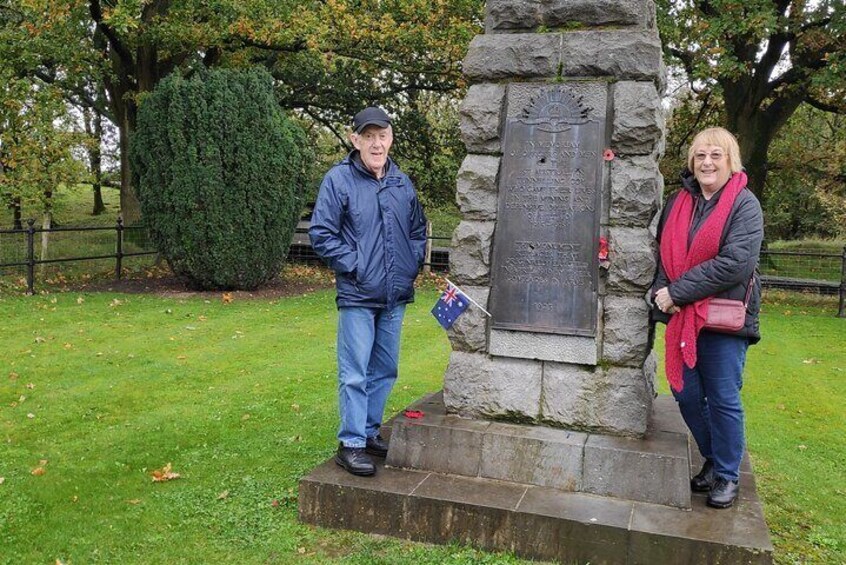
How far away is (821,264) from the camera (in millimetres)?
18812

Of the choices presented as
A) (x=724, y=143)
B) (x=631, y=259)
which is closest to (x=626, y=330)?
(x=631, y=259)

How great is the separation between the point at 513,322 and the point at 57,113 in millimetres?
13894

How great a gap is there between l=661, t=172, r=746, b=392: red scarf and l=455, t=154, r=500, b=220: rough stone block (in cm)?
101

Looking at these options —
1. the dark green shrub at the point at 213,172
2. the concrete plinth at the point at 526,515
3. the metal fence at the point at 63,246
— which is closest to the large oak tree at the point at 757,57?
the dark green shrub at the point at 213,172

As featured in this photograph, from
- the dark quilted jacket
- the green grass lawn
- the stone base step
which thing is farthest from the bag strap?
the green grass lawn

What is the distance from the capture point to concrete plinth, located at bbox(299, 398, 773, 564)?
357 centimetres

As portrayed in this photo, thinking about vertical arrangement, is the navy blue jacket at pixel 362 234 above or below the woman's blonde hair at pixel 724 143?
below

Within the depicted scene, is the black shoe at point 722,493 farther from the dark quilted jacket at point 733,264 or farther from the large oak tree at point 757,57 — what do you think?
the large oak tree at point 757,57

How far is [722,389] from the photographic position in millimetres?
3811

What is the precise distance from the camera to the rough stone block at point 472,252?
176 inches

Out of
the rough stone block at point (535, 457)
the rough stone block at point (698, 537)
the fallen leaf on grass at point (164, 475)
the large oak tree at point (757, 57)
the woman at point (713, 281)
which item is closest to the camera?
the rough stone block at point (698, 537)

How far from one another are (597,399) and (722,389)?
2.29ft

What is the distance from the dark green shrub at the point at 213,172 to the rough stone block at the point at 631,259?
962cm

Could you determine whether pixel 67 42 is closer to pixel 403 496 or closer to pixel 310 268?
pixel 310 268
